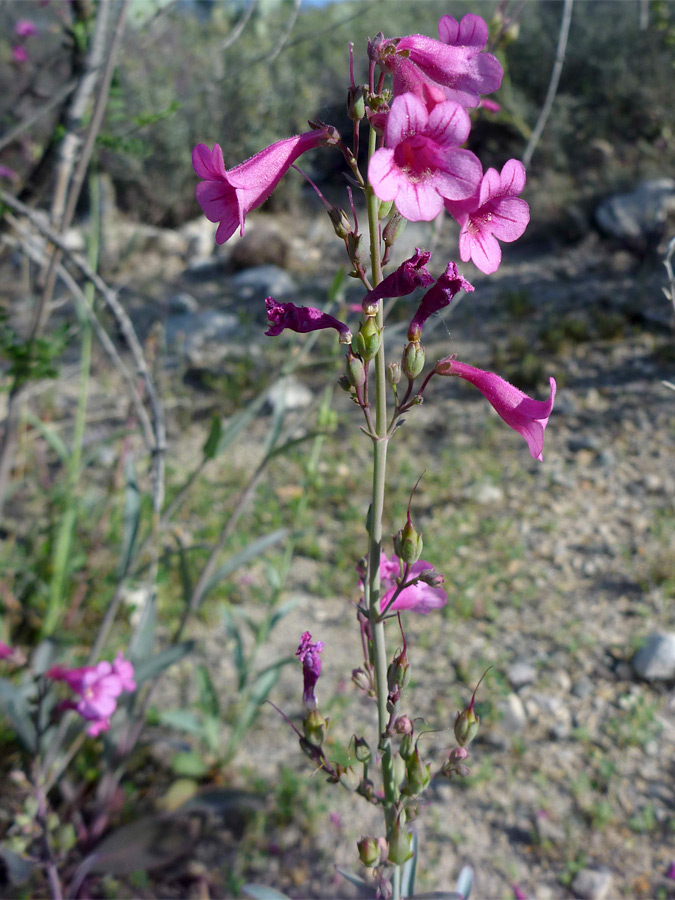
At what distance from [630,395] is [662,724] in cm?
237

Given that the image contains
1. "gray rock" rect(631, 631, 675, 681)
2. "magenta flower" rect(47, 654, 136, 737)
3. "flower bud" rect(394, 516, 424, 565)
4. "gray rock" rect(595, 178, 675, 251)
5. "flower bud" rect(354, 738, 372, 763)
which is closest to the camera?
"flower bud" rect(394, 516, 424, 565)

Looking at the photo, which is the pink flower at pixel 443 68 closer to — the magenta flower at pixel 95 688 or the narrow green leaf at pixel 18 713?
the magenta flower at pixel 95 688

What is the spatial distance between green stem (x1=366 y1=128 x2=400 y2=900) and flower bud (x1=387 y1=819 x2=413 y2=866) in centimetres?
4

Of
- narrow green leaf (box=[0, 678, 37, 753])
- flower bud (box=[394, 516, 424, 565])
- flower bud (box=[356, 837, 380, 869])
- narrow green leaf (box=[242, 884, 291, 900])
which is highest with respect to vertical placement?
flower bud (box=[394, 516, 424, 565])

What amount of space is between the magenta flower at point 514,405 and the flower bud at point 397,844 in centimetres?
61

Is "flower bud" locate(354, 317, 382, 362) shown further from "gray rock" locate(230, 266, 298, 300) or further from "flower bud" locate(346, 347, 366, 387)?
"gray rock" locate(230, 266, 298, 300)

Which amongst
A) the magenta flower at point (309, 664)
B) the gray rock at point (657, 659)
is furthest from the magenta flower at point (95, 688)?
the gray rock at point (657, 659)

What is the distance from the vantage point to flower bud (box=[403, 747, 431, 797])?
100cm

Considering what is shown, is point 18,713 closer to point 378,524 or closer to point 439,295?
point 378,524

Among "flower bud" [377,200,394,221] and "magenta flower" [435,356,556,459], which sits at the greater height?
"flower bud" [377,200,394,221]

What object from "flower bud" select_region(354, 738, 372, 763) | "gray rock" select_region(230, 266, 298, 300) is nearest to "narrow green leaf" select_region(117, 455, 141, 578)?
"flower bud" select_region(354, 738, 372, 763)

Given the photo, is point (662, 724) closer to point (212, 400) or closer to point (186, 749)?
point (186, 749)

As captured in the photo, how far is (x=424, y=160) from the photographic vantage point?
2.66 feet

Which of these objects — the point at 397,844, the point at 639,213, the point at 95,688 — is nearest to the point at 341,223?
the point at 397,844
